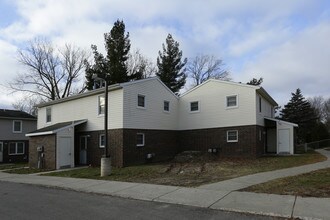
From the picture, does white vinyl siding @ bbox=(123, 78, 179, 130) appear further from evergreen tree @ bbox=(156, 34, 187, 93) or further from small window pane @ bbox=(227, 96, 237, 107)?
evergreen tree @ bbox=(156, 34, 187, 93)

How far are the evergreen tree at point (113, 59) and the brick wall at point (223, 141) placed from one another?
59.4ft

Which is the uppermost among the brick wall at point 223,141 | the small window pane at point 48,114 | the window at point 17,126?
the small window pane at point 48,114

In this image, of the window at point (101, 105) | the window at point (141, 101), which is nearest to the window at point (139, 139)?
the window at point (141, 101)

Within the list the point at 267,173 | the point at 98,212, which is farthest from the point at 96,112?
the point at 98,212

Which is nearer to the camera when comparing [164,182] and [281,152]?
[164,182]

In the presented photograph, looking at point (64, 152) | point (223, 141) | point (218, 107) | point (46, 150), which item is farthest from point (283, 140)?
point (46, 150)

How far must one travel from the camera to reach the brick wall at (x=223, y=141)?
26.2 m

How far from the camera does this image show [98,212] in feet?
31.7

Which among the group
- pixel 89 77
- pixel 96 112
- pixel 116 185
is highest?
pixel 89 77

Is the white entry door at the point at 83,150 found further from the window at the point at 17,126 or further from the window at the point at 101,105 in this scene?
the window at the point at 17,126

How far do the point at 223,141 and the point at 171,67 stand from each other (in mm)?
25019

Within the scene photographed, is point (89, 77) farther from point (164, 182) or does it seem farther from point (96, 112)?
point (164, 182)

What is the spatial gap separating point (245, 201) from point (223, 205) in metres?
0.77

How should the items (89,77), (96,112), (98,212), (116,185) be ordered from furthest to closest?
1. (89,77)
2. (96,112)
3. (116,185)
4. (98,212)
